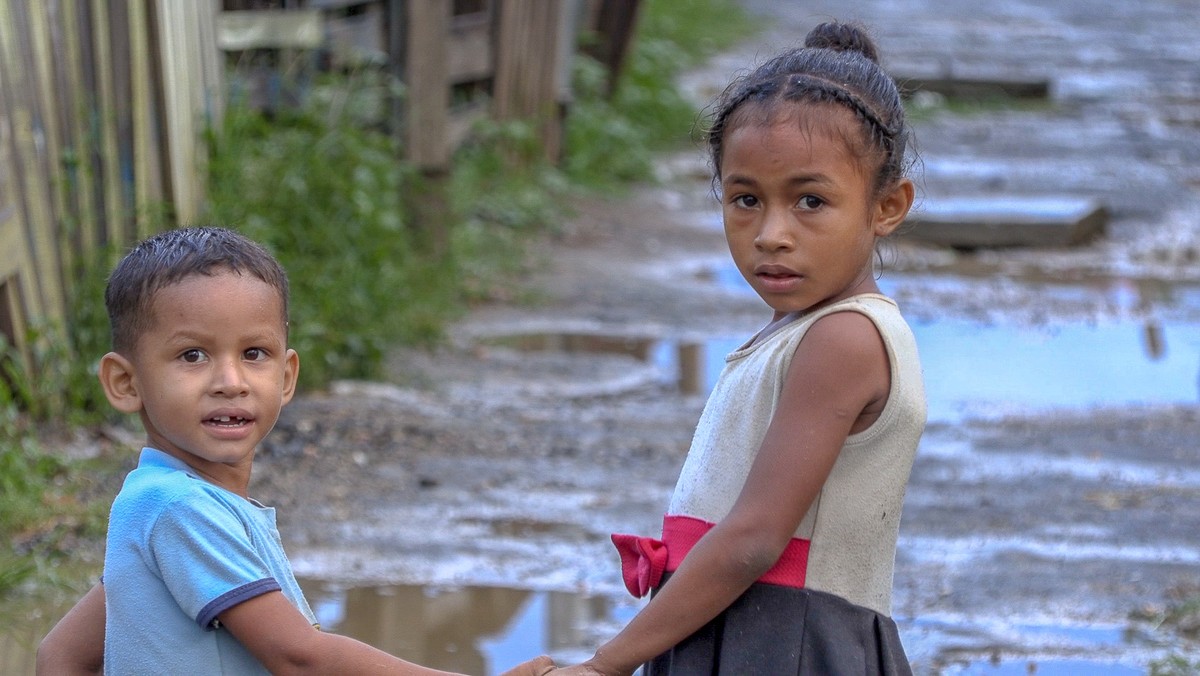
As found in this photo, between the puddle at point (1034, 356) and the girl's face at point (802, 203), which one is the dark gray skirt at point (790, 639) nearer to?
the girl's face at point (802, 203)

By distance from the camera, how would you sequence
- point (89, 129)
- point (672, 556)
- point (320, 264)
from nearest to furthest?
point (672, 556) < point (89, 129) < point (320, 264)

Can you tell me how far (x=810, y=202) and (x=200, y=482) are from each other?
0.88 m

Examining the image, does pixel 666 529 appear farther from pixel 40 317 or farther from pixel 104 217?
pixel 104 217

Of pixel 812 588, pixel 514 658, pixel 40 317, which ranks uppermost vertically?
pixel 812 588

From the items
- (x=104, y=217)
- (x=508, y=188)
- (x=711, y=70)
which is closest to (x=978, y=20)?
(x=711, y=70)

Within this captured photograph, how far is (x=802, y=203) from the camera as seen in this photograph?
210 cm

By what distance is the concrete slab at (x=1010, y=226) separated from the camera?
881 cm

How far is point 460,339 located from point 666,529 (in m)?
4.44

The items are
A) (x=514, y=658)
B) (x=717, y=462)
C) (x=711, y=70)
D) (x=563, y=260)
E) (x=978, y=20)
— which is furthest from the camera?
(x=978, y=20)

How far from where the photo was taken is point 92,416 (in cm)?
471

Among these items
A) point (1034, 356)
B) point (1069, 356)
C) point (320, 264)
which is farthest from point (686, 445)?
point (1069, 356)

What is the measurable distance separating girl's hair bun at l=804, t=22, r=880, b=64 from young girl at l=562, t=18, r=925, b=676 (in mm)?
183

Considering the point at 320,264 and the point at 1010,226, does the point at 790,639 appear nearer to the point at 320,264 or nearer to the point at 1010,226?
the point at 320,264

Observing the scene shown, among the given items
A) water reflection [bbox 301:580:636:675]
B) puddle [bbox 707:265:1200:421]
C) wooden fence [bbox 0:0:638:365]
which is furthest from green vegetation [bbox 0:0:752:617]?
puddle [bbox 707:265:1200:421]
